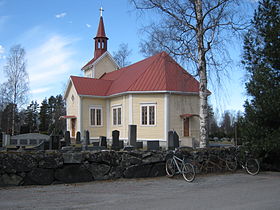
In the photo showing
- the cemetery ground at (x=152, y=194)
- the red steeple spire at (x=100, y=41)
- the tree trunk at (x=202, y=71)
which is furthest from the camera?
the red steeple spire at (x=100, y=41)

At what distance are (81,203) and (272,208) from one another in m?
4.11

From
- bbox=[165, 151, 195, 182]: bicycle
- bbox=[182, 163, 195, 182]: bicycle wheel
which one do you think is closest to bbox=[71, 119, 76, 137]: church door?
bbox=[165, 151, 195, 182]: bicycle

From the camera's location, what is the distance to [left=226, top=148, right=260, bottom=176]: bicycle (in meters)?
11.2

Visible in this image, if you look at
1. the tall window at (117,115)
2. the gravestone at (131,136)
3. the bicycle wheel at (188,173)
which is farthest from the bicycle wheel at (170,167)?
the tall window at (117,115)

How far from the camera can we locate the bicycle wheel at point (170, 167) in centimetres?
1012

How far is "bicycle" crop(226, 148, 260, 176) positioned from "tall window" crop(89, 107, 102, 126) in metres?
19.1

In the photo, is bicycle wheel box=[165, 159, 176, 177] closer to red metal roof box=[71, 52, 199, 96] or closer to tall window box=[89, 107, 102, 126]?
red metal roof box=[71, 52, 199, 96]

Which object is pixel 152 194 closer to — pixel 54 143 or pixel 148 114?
pixel 54 143

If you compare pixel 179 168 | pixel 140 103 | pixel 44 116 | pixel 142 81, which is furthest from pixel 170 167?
pixel 44 116

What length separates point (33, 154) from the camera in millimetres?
8609

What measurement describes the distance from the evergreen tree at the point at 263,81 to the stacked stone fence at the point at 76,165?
8.14ft

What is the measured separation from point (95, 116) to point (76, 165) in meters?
20.4

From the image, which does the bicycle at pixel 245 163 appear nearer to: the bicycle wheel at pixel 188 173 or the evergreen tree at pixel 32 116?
the bicycle wheel at pixel 188 173

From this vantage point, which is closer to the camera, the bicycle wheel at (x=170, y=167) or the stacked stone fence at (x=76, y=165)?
the stacked stone fence at (x=76, y=165)
